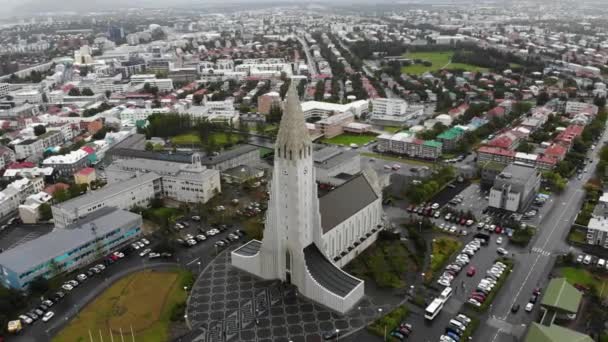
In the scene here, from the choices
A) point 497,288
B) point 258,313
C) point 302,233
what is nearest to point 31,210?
point 258,313

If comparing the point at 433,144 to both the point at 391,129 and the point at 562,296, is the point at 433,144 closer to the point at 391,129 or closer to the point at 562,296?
the point at 391,129

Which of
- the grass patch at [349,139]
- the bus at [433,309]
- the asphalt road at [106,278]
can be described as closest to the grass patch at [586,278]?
the bus at [433,309]

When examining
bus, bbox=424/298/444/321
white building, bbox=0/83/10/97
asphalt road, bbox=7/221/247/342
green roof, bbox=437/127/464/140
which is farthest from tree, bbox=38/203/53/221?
white building, bbox=0/83/10/97

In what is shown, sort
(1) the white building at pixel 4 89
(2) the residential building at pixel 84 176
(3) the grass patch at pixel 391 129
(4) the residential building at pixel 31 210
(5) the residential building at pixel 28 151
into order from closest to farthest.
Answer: (4) the residential building at pixel 31 210 → (2) the residential building at pixel 84 176 → (5) the residential building at pixel 28 151 → (3) the grass patch at pixel 391 129 → (1) the white building at pixel 4 89

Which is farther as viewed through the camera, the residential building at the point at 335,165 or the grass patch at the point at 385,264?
the residential building at the point at 335,165

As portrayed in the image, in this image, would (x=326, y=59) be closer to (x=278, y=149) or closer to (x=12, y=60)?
(x=12, y=60)

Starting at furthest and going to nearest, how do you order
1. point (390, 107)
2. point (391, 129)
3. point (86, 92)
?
point (86, 92), point (390, 107), point (391, 129)

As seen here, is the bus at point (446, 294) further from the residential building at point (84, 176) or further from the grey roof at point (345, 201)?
the residential building at point (84, 176)

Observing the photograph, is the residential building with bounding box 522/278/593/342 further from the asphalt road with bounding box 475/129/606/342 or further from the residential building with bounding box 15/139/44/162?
the residential building with bounding box 15/139/44/162
